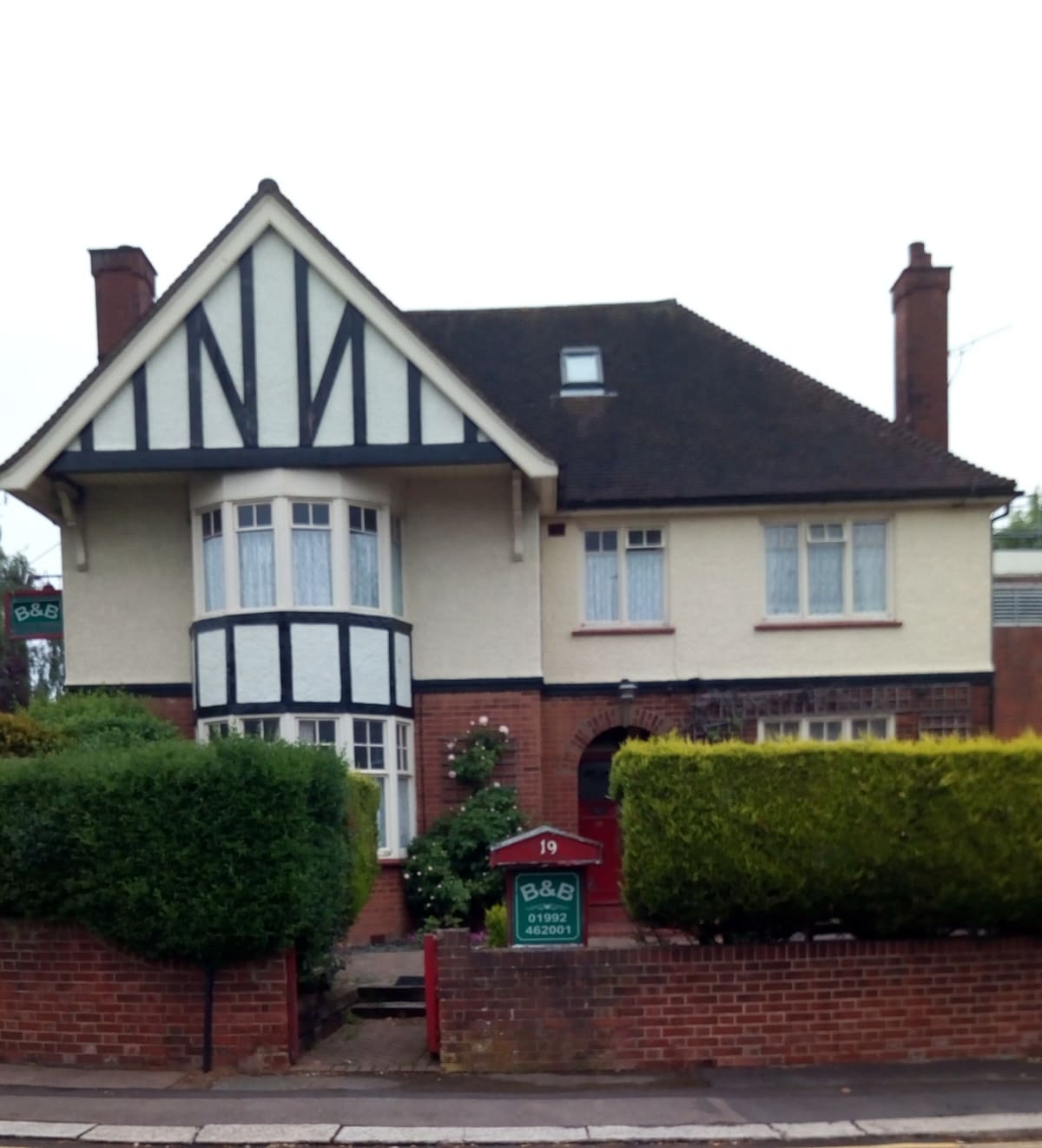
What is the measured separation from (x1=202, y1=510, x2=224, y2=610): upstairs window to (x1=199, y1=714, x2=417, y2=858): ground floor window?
60.5 inches

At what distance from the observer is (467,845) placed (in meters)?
15.8

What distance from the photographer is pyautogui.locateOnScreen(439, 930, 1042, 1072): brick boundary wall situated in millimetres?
9352

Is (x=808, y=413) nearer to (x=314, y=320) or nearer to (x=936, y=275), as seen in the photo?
(x=936, y=275)

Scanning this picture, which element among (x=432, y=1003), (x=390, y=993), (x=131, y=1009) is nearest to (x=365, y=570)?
(x=390, y=993)

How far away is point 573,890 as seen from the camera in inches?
384

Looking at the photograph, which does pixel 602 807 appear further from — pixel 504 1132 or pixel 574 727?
pixel 504 1132

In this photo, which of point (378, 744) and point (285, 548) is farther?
point (378, 744)

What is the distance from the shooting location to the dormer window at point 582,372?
1947 centimetres

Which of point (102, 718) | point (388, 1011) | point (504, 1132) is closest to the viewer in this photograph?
point (504, 1132)

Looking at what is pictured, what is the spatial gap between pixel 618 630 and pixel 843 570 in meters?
3.18

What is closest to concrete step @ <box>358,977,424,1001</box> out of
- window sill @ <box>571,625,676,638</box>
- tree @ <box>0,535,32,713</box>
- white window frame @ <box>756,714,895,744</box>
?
window sill @ <box>571,625,676,638</box>

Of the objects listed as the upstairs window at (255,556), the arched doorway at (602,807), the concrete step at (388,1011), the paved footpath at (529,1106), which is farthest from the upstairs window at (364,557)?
the paved footpath at (529,1106)

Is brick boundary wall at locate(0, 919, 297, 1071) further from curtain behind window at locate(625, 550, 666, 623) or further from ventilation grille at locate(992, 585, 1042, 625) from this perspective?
ventilation grille at locate(992, 585, 1042, 625)

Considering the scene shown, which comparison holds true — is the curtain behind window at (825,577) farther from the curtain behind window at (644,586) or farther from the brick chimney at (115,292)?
the brick chimney at (115,292)
